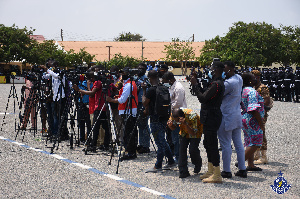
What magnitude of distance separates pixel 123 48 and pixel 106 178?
7409 centimetres

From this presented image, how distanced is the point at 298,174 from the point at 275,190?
3.99ft

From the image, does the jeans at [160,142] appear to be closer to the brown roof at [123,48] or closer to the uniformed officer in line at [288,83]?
the uniformed officer in line at [288,83]

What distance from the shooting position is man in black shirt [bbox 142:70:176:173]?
7.61 metres

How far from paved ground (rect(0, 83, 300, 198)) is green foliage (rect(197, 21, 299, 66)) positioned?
5277 centimetres

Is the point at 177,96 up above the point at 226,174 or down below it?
above

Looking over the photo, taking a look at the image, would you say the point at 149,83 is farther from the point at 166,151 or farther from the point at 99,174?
the point at 99,174

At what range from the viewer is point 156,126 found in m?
7.70

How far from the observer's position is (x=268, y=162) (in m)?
8.47

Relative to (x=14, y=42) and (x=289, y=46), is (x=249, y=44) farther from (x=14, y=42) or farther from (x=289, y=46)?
(x=14, y=42)

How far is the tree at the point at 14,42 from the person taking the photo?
182 feet

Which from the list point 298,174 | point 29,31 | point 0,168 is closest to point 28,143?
point 0,168

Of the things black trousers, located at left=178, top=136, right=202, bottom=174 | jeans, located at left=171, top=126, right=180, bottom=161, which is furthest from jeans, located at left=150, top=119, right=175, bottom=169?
jeans, located at left=171, top=126, right=180, bottom=161

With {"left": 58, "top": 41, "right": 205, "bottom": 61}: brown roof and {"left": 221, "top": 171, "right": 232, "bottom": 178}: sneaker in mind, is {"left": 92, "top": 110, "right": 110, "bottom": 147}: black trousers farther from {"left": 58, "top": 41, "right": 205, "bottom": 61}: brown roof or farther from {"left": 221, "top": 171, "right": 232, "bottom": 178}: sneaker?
{"left": 58, "top": 41, "right": 205, "bottom": 61}: brown roof

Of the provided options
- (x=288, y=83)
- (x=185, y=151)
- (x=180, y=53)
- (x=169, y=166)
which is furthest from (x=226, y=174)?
(x=180, y=53)
